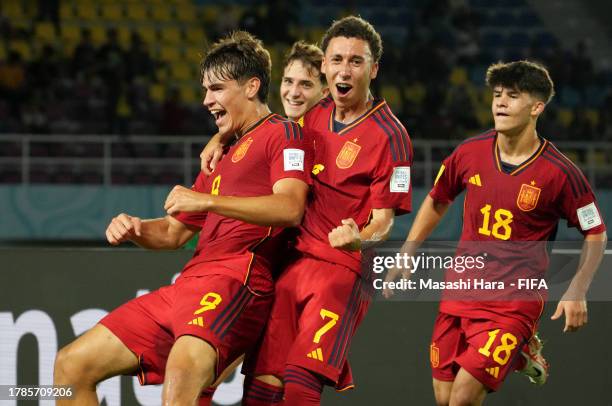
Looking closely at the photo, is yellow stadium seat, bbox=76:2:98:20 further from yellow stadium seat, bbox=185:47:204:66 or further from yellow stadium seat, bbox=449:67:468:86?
yellow stadium seat, bbox=449:67:468:86

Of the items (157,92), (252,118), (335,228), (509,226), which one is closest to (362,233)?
(335,228)

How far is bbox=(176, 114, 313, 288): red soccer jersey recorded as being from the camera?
412cm

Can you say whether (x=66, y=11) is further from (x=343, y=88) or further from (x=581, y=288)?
(x=581, y=288)

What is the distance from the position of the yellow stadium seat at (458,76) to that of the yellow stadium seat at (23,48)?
21.5 ft

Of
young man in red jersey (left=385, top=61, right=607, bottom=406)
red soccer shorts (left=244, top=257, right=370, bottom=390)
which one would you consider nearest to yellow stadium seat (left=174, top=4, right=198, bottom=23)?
young man in red jersey (left=385, top=61, right=607, bottom=406)

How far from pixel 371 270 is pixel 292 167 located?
0.88 metres

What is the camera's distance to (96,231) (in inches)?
438

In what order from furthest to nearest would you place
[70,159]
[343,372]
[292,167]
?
1. [70,159]
2. [343,372]
3. [292,167]

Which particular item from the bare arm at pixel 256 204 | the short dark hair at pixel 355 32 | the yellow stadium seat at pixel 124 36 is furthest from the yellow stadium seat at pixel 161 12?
the bare arm at pixel 256 204

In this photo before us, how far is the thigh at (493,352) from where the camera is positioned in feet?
15.8

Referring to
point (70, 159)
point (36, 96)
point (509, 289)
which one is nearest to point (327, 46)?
point (509, 289)

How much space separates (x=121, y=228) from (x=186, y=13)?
12307 mm

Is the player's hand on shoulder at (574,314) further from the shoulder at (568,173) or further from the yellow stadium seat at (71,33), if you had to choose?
the yellow stadium seat at (71,33)

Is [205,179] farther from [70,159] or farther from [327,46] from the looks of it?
[70,159]
